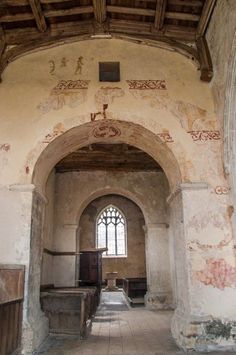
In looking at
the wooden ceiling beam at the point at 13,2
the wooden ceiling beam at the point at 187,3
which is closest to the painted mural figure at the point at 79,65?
the wooden ceiling beam at the point at 13,2

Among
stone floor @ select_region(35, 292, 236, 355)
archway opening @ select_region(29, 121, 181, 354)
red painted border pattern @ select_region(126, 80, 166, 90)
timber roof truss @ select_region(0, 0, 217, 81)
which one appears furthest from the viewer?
archway opening @ select_region(29, 121, 181, 354)

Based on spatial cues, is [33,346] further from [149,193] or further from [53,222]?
[149,193]

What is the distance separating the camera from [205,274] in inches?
199

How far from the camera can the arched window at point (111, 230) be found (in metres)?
15.3

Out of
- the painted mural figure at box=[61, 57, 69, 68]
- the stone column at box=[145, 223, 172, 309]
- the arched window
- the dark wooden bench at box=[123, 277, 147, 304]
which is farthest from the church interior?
the arched window

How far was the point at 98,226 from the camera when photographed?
15516 mm

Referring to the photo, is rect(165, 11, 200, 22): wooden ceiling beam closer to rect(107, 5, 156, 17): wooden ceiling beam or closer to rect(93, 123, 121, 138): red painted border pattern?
rect(107, 5, 156, 17): wooden ceiling beam

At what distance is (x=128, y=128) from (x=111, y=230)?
32.9ft

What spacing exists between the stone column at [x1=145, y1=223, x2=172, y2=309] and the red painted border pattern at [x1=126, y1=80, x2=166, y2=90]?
4.98m

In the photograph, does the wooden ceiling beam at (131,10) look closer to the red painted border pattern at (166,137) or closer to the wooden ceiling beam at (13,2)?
the wooden ceiling beam at (13,2)

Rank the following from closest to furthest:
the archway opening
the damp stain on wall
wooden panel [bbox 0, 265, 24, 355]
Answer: wooden panel [bbox 0, 265, 24, 355] < the damp stain on wall < the archway opening

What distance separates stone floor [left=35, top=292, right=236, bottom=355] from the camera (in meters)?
4.89

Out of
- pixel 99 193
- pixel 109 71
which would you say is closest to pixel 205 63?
pixel 109 71

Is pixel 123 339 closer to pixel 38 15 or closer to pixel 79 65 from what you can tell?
pixel 79 65
